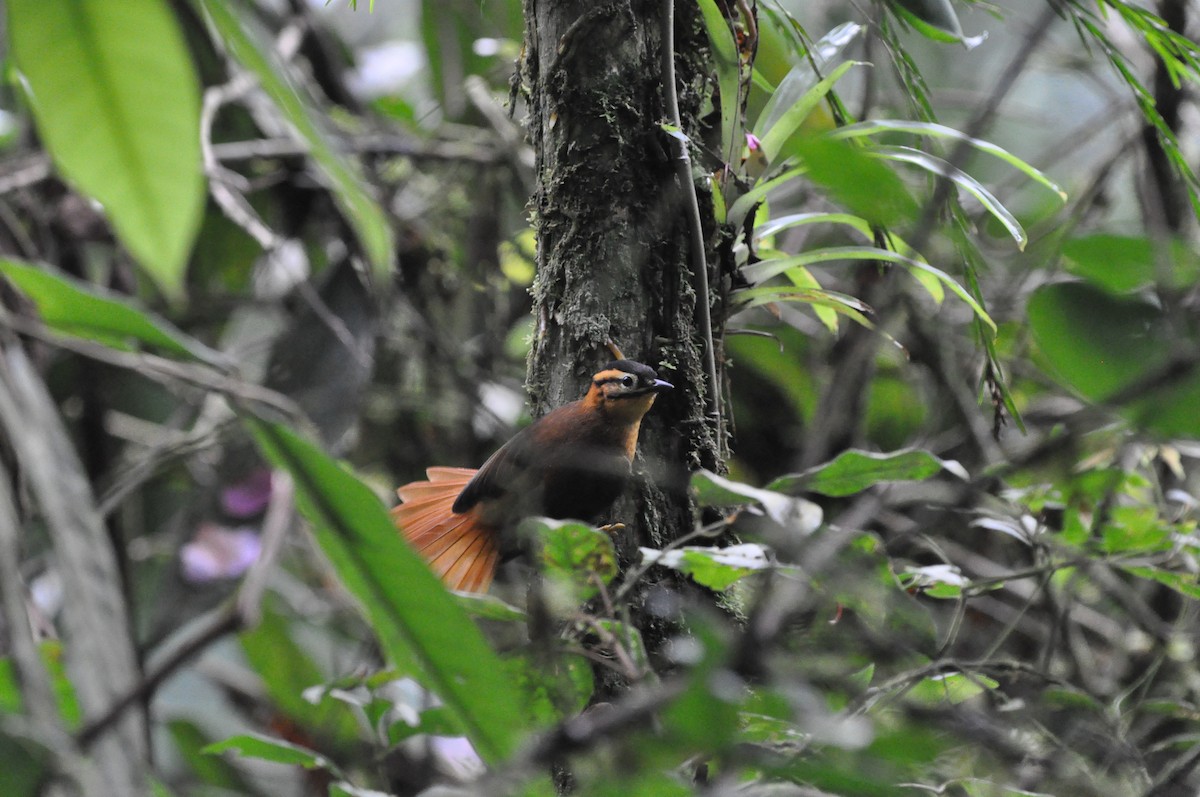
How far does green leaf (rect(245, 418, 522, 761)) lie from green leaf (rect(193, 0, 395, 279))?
0.69 feet

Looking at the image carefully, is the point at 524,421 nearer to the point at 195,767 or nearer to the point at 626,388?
the point at 195,767

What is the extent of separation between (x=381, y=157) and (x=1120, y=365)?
2.91 m

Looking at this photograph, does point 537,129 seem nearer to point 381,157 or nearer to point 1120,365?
point 1120,365

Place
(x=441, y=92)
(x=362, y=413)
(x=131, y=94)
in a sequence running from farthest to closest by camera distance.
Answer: (x=441, y=92), (x=362, y=413), (x=131, y=94)

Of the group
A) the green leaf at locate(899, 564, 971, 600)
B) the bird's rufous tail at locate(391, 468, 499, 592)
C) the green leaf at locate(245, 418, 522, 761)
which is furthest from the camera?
the bird's rufous tail at locate(391, 468, 499, 592)

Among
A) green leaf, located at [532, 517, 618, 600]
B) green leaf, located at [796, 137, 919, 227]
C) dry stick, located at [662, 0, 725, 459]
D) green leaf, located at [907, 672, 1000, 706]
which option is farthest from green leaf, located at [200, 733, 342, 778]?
green leaf, located at [796, 137, 919, 227]

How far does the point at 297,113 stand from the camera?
59cm

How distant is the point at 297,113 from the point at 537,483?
1.16 m

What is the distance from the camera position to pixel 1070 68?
12.2 feet

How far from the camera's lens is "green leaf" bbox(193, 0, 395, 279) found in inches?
23.1

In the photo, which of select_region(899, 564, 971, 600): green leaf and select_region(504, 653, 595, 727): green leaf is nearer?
select_region(504, 653, 595, 727): green leaf

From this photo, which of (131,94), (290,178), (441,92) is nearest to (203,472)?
(290,178)

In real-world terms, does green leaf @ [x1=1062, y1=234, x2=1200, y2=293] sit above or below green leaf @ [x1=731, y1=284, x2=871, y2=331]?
above

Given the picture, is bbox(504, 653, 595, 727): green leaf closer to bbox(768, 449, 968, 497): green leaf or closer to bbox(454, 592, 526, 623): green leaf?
bbox(454, 592, 526, 623): green leaf
